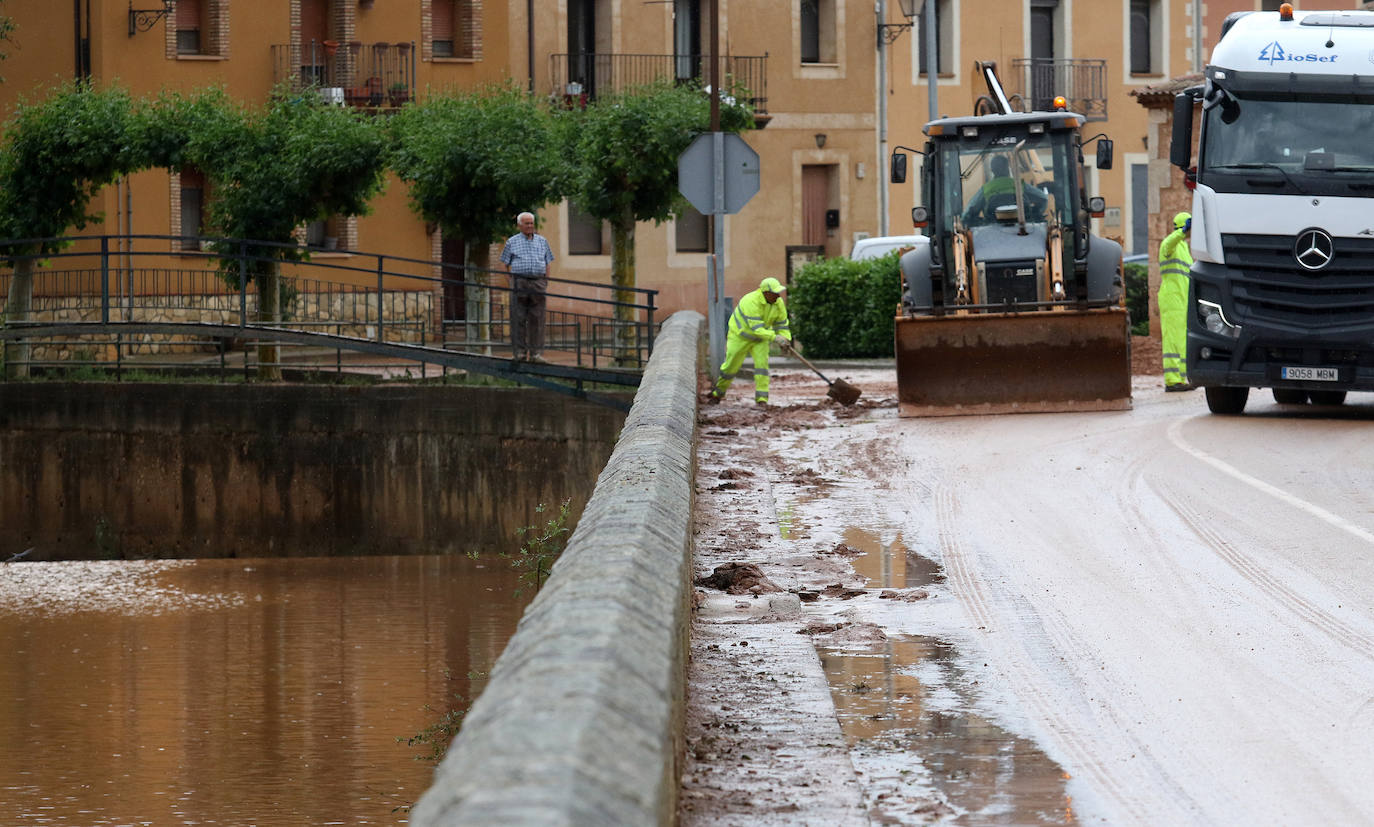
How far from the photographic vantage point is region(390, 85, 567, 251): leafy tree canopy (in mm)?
26844

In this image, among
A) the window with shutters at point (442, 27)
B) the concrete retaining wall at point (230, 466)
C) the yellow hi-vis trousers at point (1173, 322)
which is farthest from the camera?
the window with shutters at point (442, 27)

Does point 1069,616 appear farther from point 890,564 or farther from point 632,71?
point 632,71

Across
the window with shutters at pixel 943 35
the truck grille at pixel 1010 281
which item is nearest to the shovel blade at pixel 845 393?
the truck grille at pixel 1010 281

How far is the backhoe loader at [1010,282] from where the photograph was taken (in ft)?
56.4

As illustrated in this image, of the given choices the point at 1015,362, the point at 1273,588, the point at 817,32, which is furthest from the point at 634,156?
the point at 1273,588

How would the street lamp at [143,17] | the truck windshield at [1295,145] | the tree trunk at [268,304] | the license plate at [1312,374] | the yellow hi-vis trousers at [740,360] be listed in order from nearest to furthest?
the truck windshield at [1295,145] < the license plate at [1312,374] < the yellow hi-vis trousers at [740,360] < the tree trunk at [268,304] < the street lamp at [143,17]

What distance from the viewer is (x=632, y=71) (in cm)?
3881

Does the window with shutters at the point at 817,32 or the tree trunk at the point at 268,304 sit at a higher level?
the window with shutters at the point at 817,32

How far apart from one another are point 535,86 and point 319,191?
11607 millimetres

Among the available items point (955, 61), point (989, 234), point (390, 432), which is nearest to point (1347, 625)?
point (989, 234)

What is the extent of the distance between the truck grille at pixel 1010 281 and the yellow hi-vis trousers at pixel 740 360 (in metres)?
2.19

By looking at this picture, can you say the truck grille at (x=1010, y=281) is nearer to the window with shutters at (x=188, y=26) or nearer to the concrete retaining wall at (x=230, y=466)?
the concrete retaining wall at (x=230, y=466)

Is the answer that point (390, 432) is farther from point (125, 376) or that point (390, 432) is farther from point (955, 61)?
point (955, 61)

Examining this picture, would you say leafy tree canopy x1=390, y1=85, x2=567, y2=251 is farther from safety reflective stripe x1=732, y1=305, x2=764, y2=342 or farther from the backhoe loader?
the backhoe loader
